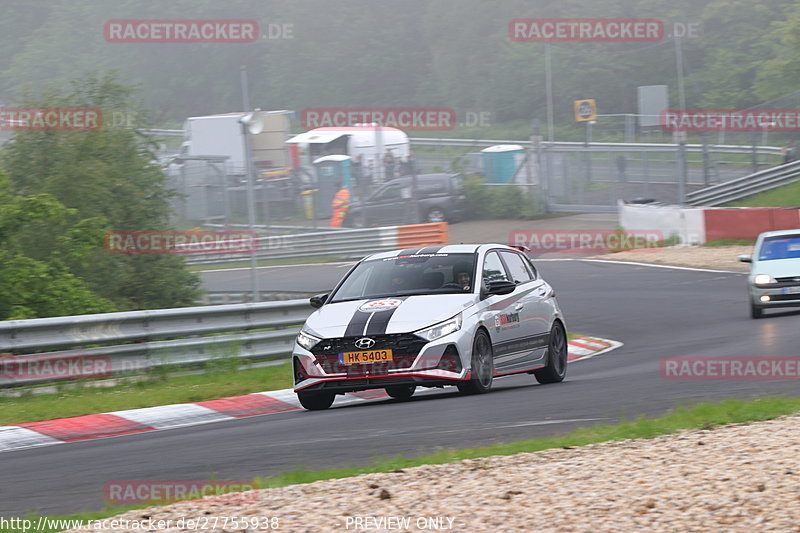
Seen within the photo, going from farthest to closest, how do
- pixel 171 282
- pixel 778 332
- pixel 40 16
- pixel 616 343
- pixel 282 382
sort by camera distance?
pixel 40 16 → pixel 171 282 → pixel 616 343 → pixel 778 332 → pixel 282 382

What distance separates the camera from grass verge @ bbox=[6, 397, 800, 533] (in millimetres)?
7219

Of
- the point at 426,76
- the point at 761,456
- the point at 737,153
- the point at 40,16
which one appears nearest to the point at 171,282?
the point at 761,456

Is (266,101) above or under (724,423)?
above

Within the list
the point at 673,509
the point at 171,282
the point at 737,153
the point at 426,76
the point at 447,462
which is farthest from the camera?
the point at 426,76

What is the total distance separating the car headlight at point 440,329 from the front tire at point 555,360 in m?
2.09

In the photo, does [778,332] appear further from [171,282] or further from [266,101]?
[266,101]

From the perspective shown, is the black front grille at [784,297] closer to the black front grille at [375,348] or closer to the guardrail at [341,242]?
the black front grille at [375,348]

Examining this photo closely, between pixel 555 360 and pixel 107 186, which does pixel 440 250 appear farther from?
pixel 107 186

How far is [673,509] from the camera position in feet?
18.5

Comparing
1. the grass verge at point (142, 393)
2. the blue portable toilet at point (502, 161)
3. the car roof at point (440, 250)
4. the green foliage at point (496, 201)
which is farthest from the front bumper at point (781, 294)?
the blue portable toilet at point (502, 161)

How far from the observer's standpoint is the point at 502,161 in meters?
46.0

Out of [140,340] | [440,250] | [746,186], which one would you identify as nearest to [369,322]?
[440,250]

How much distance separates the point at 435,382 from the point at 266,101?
271 feet

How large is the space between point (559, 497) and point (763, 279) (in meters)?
15.1
